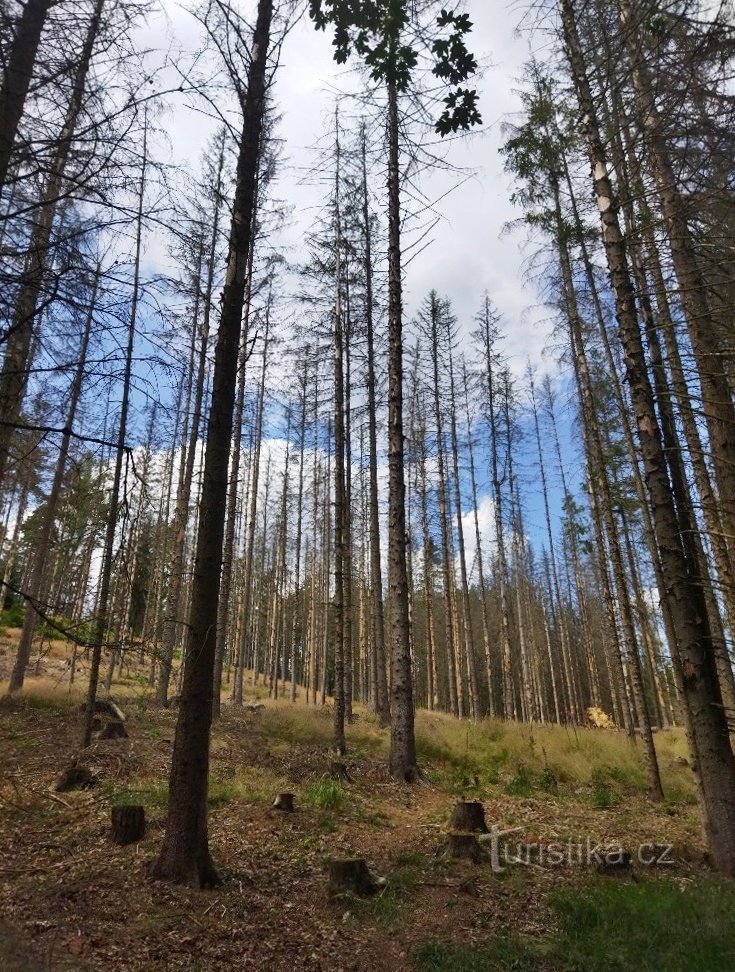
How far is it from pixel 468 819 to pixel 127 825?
3694 millimetres

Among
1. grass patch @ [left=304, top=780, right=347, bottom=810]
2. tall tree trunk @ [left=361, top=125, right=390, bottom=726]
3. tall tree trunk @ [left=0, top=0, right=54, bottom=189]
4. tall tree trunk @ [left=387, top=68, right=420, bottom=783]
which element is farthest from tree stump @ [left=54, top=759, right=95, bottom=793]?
tall tree trunk @ [left=361, top=125, right=390, bottom=726]

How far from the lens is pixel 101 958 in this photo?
365cm

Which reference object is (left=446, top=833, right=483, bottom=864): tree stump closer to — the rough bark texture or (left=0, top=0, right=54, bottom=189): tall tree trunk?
the rough bark texture

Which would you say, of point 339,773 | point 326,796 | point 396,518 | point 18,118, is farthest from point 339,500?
point 18,118

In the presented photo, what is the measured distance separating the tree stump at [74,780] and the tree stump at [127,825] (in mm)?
2081

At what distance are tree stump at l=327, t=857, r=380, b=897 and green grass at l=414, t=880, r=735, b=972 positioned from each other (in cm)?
99

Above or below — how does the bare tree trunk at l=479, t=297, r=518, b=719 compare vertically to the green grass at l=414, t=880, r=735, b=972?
above

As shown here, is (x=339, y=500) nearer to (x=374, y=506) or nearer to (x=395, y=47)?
(x=374, y=506)

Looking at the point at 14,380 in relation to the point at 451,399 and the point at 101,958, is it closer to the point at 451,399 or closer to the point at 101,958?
the point at 101,958

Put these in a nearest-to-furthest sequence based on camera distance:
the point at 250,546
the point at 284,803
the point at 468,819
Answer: the point at 468,819 < the point at 284,803 < the point at 250,546

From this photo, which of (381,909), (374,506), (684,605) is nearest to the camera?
(381,909)

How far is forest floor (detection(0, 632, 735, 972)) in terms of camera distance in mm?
3760

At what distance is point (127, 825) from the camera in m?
5.58

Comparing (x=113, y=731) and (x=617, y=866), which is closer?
(x=617, y=866)
